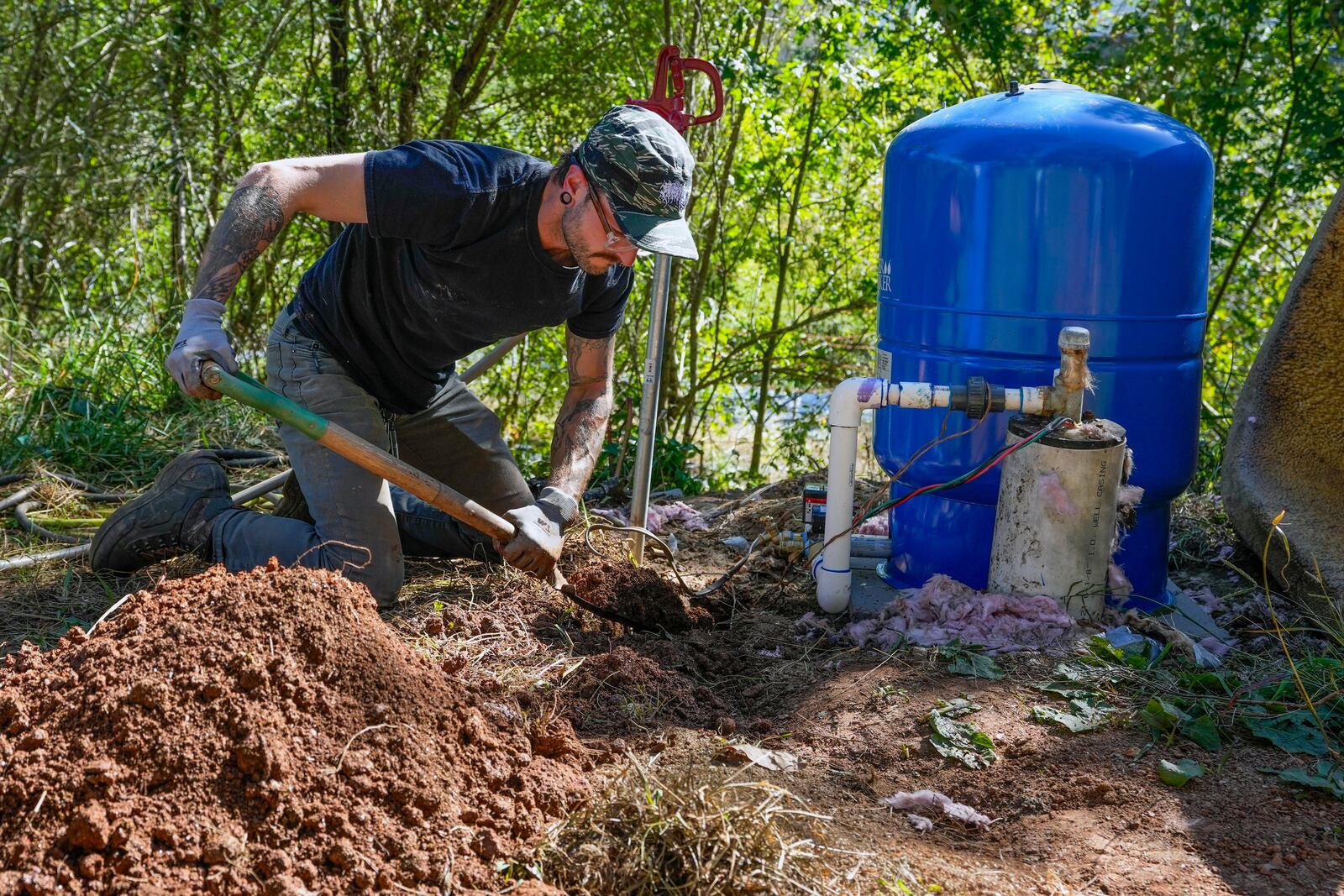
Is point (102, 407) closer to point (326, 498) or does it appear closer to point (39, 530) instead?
point (39, 530)

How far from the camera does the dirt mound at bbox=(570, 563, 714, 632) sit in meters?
3.24

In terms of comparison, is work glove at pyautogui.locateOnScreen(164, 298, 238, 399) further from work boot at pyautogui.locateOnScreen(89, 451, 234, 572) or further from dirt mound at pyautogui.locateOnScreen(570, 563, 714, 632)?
dirt mound at pyautogui.locateOnScreen(570, 563, 714, 632)

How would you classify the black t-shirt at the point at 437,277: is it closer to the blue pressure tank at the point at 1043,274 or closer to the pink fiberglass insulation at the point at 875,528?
the blue pressure tank at the point at 1043,274

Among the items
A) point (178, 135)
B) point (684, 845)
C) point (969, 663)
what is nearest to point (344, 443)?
point (684, 845)

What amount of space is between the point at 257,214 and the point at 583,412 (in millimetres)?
1181

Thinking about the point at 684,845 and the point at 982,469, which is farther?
the point at 982,469

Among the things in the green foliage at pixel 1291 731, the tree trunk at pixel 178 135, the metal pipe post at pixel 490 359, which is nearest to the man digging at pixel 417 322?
the metal pipe post at pixel 490 359

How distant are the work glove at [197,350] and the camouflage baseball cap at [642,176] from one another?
1.01 metres

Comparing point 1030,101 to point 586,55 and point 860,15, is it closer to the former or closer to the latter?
point 860,15

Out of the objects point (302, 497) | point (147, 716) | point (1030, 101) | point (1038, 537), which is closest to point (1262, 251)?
point (1030, 101)

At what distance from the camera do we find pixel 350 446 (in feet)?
8.85

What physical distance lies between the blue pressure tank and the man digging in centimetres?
84

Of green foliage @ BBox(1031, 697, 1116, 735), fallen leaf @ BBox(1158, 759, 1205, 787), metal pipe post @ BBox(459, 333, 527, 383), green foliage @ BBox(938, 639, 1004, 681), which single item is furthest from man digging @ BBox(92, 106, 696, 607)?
fallen leaf @ BBox(1158, 759, 1205, 787)

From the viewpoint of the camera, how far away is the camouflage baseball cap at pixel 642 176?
2.79m
